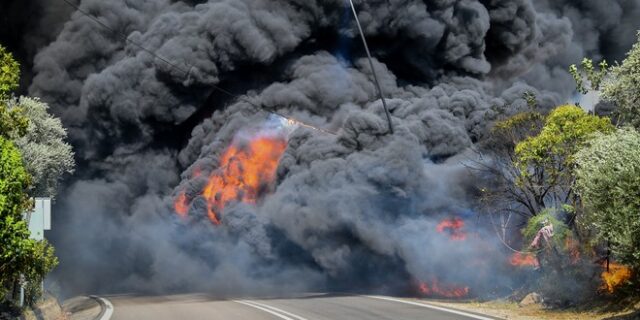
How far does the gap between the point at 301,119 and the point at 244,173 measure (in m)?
4.26

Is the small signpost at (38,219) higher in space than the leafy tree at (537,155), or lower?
lower

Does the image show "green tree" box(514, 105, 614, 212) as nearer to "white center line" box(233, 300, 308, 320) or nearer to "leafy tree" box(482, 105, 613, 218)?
"leafy tree" box(482, 105, 613, 218)

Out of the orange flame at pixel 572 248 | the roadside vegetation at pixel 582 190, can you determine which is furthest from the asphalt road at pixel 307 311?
the orange flame at pixel 572 248

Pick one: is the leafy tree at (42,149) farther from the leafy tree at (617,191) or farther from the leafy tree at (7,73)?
the leafy tree at (617,191)

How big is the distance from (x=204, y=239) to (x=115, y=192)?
12126 millimetres

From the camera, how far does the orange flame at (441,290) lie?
1047 inches

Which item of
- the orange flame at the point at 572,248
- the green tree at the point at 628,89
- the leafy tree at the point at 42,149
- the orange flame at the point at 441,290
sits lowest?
the orange flame at the point at 441,290

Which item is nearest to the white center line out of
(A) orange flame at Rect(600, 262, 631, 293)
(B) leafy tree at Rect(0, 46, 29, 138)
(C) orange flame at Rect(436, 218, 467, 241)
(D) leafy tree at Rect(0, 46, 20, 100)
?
(B) leafy tree at Rect(0, 46, 29, 138)

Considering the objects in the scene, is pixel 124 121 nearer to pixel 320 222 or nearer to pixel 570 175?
pixel 320 222

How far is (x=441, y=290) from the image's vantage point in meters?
27.5

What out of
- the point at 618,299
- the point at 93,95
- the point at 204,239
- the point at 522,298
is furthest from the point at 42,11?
the point at 618,299

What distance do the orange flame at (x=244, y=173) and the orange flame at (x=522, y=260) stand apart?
1433cm

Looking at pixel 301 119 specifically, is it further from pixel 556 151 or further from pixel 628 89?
pixel 628 89

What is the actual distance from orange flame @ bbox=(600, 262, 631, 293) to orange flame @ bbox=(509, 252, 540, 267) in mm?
4590
